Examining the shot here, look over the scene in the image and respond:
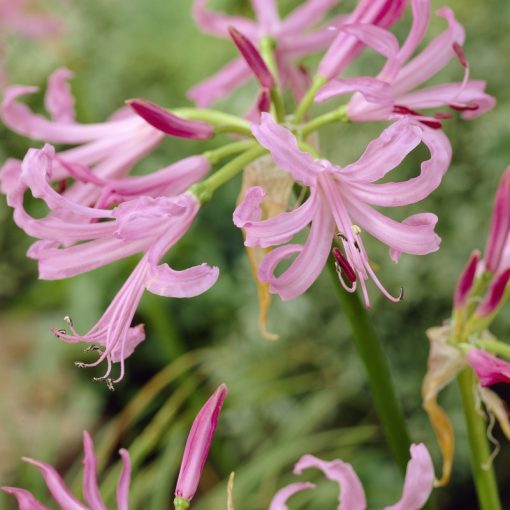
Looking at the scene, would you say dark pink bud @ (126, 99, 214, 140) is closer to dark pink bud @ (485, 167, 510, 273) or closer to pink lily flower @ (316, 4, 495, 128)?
pink lily flower @ (316, 4, 495, 128)

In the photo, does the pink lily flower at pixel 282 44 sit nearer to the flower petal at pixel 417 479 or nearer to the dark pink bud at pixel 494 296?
the dark pink bud at pixel 494 296

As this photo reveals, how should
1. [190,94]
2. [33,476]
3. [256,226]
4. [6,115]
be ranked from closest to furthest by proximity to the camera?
[256,226] < [6,115] < [190,94] < [33,476]

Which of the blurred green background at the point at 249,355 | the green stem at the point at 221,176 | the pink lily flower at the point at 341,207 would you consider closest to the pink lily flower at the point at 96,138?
the green stem at the point at 221,176

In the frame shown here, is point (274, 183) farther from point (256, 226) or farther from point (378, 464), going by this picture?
point (378, 464)

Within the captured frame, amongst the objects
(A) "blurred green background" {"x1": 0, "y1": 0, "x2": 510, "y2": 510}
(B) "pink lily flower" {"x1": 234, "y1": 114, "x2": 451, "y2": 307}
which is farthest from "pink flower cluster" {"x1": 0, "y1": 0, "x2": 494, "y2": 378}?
(A) "blurred green background" {"x1": 0, "y1": 0, "x2": 510, "y2": 510}

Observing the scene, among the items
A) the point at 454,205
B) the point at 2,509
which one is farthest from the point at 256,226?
the point at 454,205

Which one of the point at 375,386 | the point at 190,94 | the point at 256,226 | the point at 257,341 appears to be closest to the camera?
the point at 256,226
